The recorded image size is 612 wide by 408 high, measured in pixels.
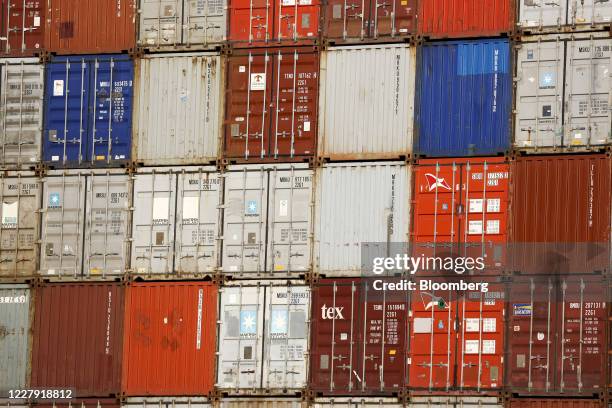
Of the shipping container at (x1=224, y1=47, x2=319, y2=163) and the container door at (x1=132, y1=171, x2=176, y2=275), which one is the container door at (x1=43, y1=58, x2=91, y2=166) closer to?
the container door at (x1=132, y1=171, x2=176, y2=275)

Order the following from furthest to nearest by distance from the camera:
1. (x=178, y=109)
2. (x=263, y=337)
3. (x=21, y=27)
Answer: (x=21, y=27)
(x=178, y=109)
(x=263, y=337)

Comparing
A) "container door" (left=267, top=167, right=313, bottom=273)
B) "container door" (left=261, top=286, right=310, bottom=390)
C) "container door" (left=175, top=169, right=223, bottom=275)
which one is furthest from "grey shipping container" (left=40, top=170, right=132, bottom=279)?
"container door" (left=261, top=286, right=310, bottom=390)

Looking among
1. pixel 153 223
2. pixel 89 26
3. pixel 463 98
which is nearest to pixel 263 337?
pixel 153 223

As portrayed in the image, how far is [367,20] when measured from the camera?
137 ft

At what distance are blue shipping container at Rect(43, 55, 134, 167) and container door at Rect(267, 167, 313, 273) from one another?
15.7 feet

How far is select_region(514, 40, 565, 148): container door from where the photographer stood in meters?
39.9

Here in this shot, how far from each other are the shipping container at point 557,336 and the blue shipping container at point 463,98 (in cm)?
417

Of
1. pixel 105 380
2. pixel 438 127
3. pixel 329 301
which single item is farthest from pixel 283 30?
pixel 105 380

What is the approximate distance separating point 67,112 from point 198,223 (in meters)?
5.37

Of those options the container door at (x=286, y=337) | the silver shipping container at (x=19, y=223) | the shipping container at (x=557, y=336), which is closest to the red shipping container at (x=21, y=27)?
the silver shipping container at (x=19, y=223)

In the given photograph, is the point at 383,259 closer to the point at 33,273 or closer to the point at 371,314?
the point at 371,314

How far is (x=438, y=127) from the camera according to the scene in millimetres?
40750

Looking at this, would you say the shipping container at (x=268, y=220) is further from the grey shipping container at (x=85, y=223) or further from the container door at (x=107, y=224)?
the grey shipping container at (x=85, y=223)

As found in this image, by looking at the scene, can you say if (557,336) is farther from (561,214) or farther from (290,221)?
(290,221)
